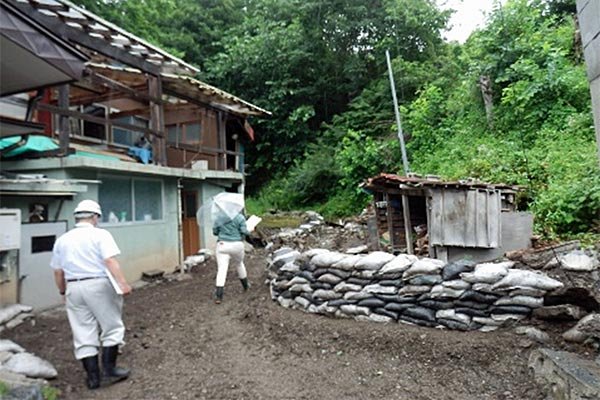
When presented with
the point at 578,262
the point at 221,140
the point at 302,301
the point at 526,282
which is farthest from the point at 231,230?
the point at 221,140

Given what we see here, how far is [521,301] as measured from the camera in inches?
176

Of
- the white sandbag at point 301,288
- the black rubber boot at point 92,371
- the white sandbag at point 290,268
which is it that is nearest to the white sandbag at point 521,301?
the white sandbag at point 301,288

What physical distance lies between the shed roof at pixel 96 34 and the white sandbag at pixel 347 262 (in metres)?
5.66

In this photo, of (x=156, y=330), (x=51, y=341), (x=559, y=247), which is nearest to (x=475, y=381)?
(x=559, y=247)

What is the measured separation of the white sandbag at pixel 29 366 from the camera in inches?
141

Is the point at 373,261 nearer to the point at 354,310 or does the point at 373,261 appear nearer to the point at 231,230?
the point at 354,310

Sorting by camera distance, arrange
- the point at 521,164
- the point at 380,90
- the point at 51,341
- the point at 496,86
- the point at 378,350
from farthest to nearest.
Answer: the point at 380,90, the point at 496,86, the point at 521,164, the point at 51,341, the point at 378,350

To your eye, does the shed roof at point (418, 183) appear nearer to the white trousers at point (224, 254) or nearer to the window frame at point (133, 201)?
the white trousers at point (224, 254)

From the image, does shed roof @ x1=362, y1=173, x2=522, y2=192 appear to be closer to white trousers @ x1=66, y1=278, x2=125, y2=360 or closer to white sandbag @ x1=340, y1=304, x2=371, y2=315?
white sandbag @ x1=340, y1=304, x2=371, y2=315

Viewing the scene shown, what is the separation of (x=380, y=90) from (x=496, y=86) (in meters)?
4.93

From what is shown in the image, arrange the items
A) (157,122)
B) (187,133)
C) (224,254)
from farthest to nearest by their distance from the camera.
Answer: (187,133), (157,122), (224,254)

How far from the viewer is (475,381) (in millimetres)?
3750

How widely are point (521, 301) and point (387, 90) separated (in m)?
13.2

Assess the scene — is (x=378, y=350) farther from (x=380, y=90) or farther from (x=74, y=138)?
(x=380, y=90)
